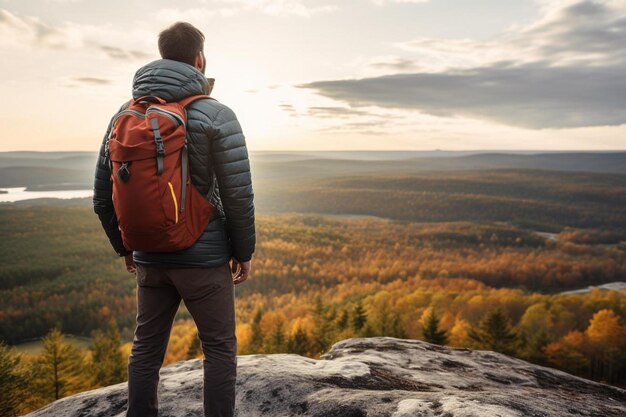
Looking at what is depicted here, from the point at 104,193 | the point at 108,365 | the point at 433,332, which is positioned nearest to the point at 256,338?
the point at 108,365

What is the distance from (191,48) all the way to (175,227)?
1313 mm

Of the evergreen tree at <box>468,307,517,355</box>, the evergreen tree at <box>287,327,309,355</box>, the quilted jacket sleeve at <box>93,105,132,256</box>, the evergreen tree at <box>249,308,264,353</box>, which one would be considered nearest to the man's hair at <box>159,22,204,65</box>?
the quilted jacket sleeve at <box>93,105,132,256</box>

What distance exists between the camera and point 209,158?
3.17m

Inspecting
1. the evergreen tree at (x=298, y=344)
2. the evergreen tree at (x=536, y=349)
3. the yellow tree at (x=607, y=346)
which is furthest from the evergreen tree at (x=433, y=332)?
the yellow tree at (x=607, y=346)

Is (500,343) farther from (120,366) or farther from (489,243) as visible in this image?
(489,243)

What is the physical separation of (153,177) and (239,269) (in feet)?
3.44

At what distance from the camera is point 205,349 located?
338 cm

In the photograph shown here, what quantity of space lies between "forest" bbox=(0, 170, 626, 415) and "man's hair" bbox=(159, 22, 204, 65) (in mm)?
21039

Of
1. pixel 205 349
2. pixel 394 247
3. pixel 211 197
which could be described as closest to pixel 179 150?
pixel 211 197

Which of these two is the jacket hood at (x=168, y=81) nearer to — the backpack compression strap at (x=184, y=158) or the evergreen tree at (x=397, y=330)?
the backpack compression strap at (x=184, y=158)

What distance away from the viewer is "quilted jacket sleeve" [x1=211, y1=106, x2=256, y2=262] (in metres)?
3.10

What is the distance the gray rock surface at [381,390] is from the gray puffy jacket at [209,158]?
172 centimetres

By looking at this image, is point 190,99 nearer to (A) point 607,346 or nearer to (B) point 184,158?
(B) point 184,158

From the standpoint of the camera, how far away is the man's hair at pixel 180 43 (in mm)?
3250
